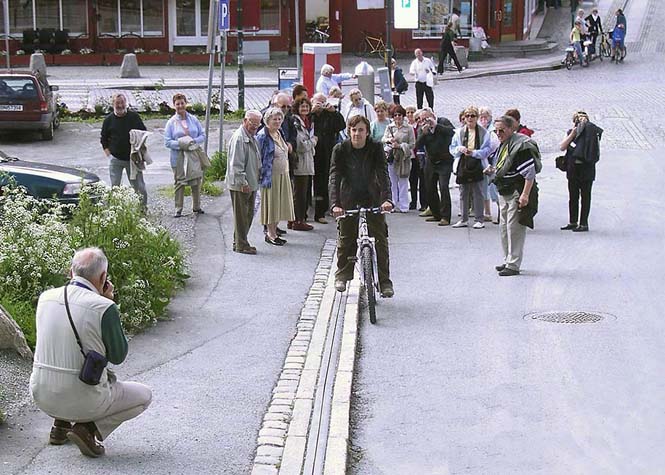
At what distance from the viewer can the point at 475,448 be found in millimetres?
8547

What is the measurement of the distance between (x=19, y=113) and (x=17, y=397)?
19.2 metres

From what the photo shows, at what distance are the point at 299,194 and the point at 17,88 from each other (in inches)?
504

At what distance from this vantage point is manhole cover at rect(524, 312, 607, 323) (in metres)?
12.2

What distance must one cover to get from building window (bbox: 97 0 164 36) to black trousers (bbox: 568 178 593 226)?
34.7 metres

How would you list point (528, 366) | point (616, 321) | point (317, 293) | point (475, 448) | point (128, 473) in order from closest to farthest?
point (128, 473)
point (475, 448)
point (528, 366)
point (616, 321)
point (317, 293)

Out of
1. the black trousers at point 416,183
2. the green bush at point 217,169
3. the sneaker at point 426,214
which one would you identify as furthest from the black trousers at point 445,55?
the sneaker at point 426,214

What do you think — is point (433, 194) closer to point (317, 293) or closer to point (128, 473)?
point (317, 293)

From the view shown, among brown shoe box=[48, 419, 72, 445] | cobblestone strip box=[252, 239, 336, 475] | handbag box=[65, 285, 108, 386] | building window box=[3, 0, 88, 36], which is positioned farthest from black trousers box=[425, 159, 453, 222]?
building window box=[3, 0, 88, 36]

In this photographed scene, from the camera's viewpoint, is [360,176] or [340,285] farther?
[340,285]

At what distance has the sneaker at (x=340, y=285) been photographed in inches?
514

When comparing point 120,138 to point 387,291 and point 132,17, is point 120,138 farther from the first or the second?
point 132,17

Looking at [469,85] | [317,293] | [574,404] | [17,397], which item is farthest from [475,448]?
[469,85]

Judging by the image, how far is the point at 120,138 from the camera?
17.9m

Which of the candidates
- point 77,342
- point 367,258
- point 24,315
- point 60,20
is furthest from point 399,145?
point 60,20
